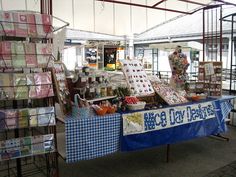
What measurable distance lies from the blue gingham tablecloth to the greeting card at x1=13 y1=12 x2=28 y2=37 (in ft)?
3.16

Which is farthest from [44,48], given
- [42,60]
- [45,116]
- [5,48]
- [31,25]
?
[45,116]

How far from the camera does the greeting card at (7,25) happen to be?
87.4 inches

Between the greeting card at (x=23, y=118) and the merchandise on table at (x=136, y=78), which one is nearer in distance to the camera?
the greeting card at (x=23, y=118)

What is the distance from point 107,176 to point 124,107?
2.91 ft

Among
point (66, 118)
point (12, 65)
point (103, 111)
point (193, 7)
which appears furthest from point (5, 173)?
point (193, 7)

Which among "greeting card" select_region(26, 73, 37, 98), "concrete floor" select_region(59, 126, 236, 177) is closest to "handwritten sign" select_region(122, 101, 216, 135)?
"concrete floor" select_region(59, 126, 236, 177)

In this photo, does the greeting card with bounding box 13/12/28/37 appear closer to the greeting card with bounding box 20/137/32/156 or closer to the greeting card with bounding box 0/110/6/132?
the greeting card with bounding box 0/110/6/132

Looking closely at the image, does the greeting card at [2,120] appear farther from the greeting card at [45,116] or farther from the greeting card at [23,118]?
the greeting card at [45,116]

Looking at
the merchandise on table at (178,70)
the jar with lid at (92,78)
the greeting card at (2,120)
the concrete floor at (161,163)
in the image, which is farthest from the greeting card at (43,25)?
the merchandise on table at (178,70)

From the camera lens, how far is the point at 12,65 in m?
2.25

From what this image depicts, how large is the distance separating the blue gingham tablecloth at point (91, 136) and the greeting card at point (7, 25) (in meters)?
1.02

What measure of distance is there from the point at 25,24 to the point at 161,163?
8.33ft

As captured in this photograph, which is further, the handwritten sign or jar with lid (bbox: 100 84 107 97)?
jar with lid (bbox: 100 84 107 97)

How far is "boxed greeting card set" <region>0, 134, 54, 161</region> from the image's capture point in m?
2.25
